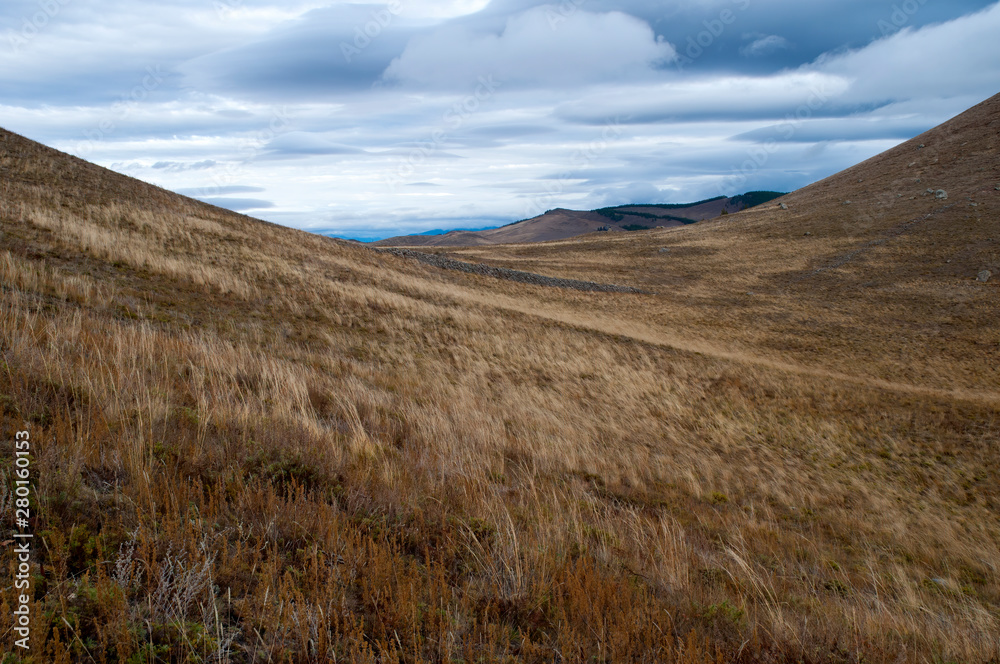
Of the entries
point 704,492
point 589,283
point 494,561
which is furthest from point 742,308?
point 494,561

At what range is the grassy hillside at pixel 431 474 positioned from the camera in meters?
2.73

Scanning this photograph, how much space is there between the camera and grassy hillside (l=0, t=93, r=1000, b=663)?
8.95 ft

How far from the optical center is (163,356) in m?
6.49

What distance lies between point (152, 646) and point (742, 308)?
36935 mm

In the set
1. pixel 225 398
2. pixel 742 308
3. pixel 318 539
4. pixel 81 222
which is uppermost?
pixel 81 222

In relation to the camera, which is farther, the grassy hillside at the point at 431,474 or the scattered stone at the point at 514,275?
the scattered stone at the point at 514,275

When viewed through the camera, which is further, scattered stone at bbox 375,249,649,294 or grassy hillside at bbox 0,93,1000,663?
scattered stone at bbox 375,249,649,294

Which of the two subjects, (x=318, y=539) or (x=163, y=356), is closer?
(x=318, y=539)

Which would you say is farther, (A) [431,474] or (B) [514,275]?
(B) [514,275]

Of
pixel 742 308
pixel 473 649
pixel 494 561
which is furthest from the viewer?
pixel 742 308

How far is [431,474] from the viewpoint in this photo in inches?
195

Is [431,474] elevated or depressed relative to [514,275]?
depressed

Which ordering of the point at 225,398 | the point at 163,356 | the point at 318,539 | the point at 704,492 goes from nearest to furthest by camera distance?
the point at 318,539 < the point at 225,398 < the point at 163,356 < the point at 704,492

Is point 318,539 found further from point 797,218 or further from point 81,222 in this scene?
point 797,218
